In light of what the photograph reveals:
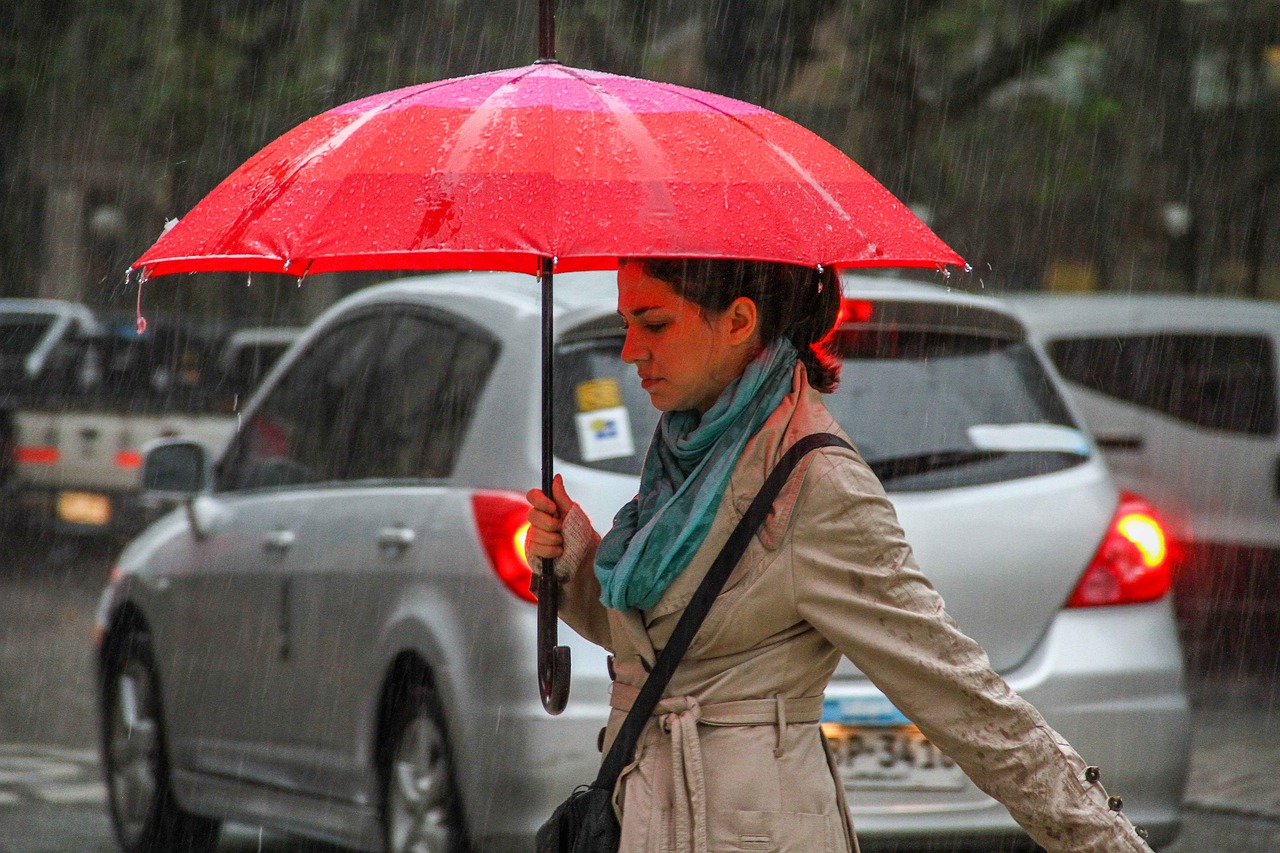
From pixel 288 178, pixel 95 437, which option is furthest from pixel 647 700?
pixel 95 437

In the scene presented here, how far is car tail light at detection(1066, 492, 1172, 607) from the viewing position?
5.25 meters

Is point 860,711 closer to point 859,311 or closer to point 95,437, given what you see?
point 859,311

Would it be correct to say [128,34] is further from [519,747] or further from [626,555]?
[626,555]

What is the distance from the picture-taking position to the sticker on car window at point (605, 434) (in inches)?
196

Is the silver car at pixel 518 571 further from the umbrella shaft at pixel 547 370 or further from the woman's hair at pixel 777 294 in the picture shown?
the woman's hair at pixel 777 294

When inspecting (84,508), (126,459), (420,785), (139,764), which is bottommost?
(84,508)

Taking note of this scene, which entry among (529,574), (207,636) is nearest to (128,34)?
(207,636)

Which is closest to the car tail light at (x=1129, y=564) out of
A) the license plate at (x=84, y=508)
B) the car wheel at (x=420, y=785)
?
the car wheel at (x=420, y=785)

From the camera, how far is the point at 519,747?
4758mm

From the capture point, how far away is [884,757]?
487 cm

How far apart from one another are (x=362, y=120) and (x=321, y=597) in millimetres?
2591

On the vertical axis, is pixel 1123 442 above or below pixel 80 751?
above

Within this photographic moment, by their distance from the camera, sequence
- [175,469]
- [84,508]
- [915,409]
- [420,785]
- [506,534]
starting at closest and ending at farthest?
[506,534]
[420,785]
[915,409]
[175,469]
[84,508]

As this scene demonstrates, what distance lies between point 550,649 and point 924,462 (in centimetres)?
217
